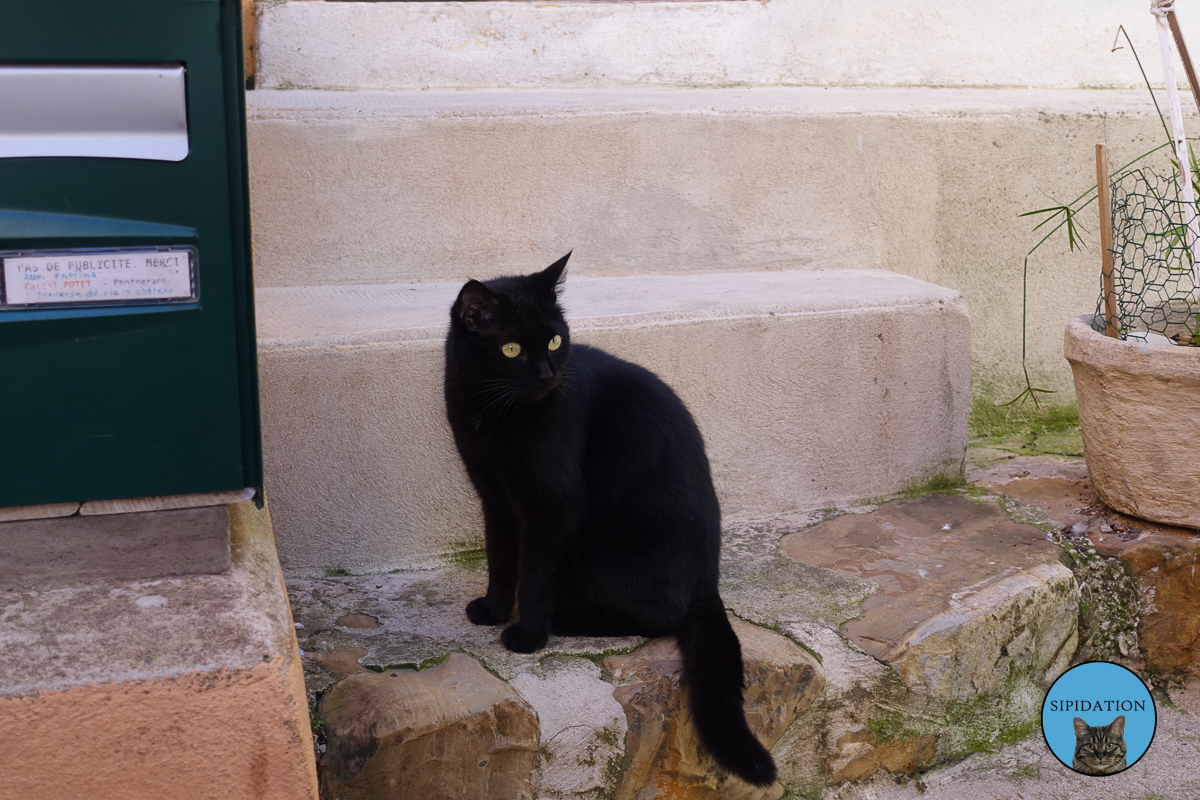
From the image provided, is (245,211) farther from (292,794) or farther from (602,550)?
(602,550)

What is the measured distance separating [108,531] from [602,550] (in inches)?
33.3

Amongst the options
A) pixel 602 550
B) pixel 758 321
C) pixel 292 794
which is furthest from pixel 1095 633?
pixel 292 794

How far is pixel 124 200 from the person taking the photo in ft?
3.93

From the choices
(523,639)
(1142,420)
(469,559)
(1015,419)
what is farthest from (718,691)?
(1015,419)

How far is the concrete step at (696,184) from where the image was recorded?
2.51 meters

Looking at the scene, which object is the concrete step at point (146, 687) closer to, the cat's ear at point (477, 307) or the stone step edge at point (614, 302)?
the cat's ear at point (477, 307)

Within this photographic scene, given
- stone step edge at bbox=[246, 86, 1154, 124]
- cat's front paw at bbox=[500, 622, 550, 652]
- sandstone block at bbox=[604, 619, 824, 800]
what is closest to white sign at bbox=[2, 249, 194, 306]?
cat's front paw at bbox=[500, 622, 550, 652]

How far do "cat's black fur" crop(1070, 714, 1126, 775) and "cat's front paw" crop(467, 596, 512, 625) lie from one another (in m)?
1.30

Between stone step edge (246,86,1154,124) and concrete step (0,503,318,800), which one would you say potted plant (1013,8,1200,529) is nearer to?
stone step edge (246,86,1154,124)

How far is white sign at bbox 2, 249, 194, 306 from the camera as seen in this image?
1184 mm

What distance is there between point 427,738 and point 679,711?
458 millimetres

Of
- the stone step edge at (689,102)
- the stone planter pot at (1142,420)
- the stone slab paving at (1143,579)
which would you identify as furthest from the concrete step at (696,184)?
the stone slab paving at (1143,579)

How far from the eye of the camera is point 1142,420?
2.32 m

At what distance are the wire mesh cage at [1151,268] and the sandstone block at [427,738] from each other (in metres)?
1.78
